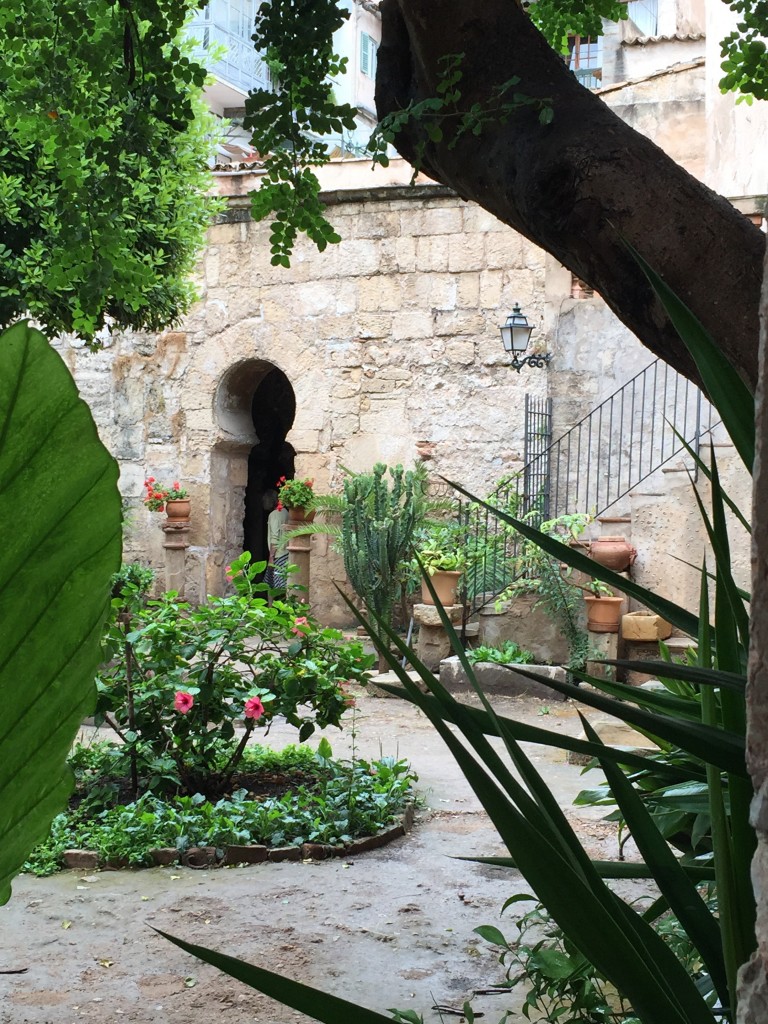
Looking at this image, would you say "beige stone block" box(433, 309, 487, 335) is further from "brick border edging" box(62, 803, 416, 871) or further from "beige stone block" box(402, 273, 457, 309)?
"brick border edging" box(62, 803, 416, 871)

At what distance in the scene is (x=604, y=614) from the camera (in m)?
8.03

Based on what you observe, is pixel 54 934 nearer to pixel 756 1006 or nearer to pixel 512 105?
pixel 512 105

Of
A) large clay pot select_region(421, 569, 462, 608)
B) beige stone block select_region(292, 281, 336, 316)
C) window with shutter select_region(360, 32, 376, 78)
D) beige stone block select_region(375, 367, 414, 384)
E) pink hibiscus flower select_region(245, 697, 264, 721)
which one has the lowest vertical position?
pink hibiscus flower select_region(245, 697, 264, 721)

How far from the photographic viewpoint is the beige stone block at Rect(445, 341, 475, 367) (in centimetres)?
974

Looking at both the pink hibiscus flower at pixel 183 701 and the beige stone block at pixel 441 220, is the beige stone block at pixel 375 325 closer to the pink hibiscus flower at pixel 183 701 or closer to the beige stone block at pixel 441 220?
the beige stone block at pixel 441 220

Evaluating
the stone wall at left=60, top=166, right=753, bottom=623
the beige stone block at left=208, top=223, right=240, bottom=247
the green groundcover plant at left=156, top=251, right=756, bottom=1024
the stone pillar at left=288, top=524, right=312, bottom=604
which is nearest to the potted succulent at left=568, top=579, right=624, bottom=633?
the stone wall at left=60, top=166, right=753, bottom=623

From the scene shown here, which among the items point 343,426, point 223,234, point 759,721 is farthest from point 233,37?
point 759,721

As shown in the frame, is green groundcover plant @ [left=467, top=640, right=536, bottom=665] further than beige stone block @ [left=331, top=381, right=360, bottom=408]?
No

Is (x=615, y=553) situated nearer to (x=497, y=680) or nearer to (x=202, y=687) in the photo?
(x=497, y=680)

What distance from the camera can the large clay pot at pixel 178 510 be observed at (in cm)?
1020

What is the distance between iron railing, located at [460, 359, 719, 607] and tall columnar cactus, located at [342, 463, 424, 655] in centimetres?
53

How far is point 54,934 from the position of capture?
351 centimetres

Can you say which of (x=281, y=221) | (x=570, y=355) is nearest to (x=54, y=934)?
(x=281, y=221)

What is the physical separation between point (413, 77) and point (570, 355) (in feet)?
22.4
